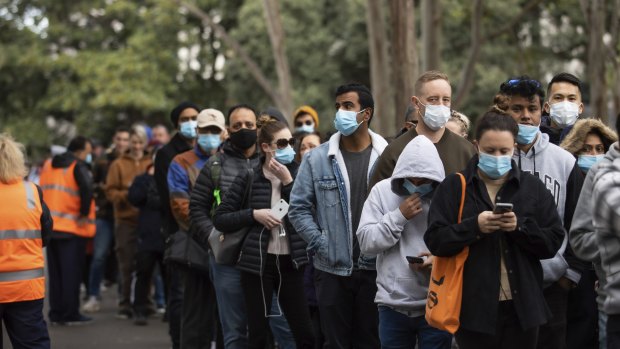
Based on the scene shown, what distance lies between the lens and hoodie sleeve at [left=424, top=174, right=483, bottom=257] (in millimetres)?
5992

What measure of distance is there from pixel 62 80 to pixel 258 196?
3592 cm

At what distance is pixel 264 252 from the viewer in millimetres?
8383

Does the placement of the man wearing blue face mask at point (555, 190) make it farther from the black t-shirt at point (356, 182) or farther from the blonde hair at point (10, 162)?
the blonde hair at point (10, 162)

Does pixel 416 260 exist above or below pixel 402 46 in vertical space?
below

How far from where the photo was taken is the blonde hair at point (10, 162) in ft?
29.3

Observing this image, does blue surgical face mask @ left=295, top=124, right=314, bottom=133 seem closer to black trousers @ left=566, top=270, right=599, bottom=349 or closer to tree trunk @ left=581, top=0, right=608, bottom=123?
black trousers @ left=566, top=270, right=599, bottom=349

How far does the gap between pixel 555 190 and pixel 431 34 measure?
12.9 m

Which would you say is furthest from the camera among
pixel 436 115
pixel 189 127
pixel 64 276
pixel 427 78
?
pixel 64 276

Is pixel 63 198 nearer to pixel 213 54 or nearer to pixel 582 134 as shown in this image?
pixel 582 134

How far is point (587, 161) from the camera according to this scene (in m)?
7.60

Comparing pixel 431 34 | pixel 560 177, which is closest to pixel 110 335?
pixel 560 177

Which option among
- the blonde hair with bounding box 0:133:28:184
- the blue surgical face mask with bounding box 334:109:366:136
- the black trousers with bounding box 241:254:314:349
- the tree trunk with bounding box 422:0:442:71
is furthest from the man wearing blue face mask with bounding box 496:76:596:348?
the tree trunk with bounding box 422:0:442:71

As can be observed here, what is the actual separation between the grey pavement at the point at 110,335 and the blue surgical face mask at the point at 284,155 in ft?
14.1

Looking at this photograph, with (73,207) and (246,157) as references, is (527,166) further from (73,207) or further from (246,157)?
(73,207)
